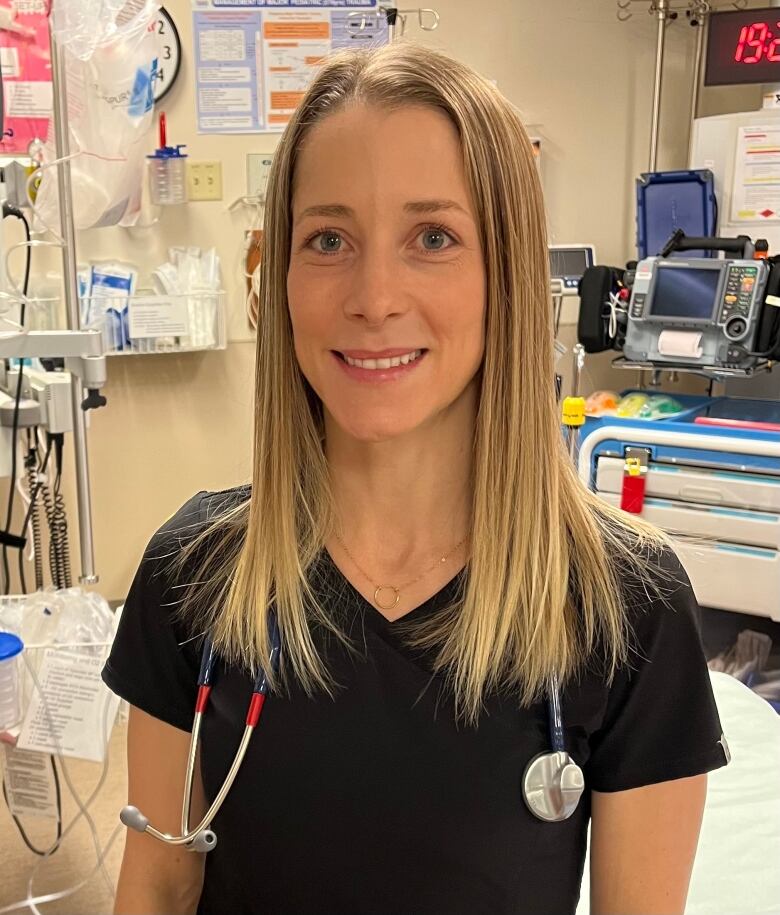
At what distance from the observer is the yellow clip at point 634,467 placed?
2652 mm

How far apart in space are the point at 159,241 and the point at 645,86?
76.6 inches

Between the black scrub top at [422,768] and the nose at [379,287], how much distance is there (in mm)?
295

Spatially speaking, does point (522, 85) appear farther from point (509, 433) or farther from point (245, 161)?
point (509, 433)

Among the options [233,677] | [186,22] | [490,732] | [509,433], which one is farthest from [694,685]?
[186,22]

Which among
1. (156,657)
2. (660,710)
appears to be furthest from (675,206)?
(156,657)

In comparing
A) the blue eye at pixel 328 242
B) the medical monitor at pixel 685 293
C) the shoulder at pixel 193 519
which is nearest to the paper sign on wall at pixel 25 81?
the medical monitor at pixel 685 293

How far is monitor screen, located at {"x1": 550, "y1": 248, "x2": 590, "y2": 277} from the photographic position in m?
3.35

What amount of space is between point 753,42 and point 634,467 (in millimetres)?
1522

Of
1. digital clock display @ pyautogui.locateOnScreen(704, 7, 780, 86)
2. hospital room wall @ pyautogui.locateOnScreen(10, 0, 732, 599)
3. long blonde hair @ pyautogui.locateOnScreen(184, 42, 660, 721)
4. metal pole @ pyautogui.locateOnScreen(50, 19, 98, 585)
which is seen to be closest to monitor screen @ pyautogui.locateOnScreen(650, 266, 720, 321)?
hospital room wall @ pyautogui.locateOnScreen(10, 0, 732, 599)

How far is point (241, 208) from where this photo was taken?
3.42 metres

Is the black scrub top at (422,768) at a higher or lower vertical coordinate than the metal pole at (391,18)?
lower

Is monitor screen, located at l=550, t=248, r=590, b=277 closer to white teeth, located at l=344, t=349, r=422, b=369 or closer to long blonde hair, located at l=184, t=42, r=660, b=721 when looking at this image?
long blonde hair, located at l=184, t=42, r=660, b=721

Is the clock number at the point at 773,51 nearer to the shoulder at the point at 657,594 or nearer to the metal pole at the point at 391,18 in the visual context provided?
the metal pole at the point at 391,18

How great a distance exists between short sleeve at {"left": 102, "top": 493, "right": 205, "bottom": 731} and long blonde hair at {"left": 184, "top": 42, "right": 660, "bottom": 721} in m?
0.03
